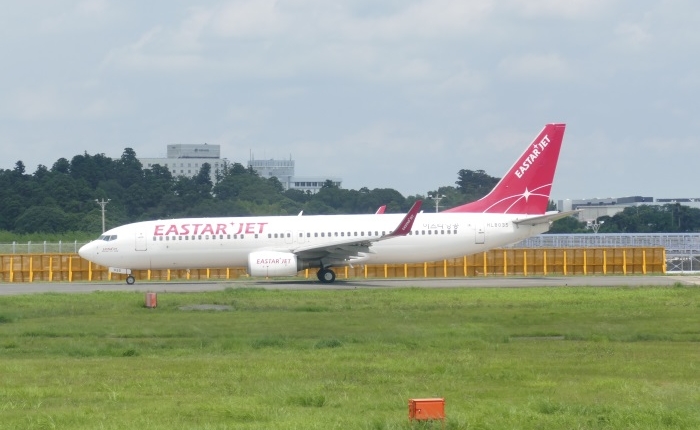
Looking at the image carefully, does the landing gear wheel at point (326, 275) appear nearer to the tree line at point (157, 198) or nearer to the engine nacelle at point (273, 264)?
the engine nacelle at point (273, 264)

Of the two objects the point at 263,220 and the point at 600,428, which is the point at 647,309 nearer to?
the point at 600,428

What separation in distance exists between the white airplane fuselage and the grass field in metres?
14.3

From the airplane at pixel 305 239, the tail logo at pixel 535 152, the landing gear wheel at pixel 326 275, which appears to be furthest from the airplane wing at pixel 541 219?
the landing gear wheel at pixel 326 275

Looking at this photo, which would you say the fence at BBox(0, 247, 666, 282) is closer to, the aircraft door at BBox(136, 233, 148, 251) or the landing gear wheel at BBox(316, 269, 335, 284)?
the landing gear wheel at BBox(316, 269, 335, 284)

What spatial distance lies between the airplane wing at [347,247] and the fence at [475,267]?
23.6ft

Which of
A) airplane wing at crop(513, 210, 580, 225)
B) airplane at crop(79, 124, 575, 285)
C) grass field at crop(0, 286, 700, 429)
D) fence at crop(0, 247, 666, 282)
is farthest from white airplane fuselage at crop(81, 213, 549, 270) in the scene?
grass field at crop(0, 286, 700, 429)

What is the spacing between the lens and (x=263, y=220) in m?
47.6

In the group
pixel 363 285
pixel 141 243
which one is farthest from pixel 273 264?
pixel 141 243

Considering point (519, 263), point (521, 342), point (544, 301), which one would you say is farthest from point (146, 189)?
point (521, 342)

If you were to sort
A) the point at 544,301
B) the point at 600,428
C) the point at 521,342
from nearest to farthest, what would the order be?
the point at 600,428, the point at 521,342, the point at 544,301

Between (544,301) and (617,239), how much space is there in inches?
1964

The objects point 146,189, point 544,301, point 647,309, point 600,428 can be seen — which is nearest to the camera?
point 600,428

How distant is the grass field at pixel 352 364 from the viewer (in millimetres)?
13078

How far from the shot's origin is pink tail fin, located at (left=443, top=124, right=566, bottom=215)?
48188 millimetres
